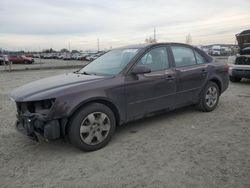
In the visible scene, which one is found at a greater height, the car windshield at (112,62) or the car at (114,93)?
the car windshield at (112,62)

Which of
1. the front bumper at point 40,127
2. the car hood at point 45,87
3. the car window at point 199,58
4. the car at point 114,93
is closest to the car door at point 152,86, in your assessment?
the car at point 114,93

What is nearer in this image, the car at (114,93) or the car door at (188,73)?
the car at (114,93)

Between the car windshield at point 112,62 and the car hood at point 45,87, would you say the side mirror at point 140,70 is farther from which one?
the car hood at point 45,87

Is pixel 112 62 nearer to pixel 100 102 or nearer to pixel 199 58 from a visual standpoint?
pixel 100 102

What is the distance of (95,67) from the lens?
5176 mm

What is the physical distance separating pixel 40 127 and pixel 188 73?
3.10 metres

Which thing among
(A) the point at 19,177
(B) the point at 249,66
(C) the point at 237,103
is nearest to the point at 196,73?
(C) the point at 237,103

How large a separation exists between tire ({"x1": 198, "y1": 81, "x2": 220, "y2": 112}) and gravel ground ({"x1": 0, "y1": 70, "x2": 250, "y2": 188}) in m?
0.51

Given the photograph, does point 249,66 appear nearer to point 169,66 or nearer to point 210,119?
point 210,119

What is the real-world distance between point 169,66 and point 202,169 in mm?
2317

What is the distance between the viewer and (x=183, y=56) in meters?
5.53

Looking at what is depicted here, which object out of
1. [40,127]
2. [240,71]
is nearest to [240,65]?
[240,71]

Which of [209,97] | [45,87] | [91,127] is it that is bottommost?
[91,127]

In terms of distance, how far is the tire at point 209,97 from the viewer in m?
5.83
